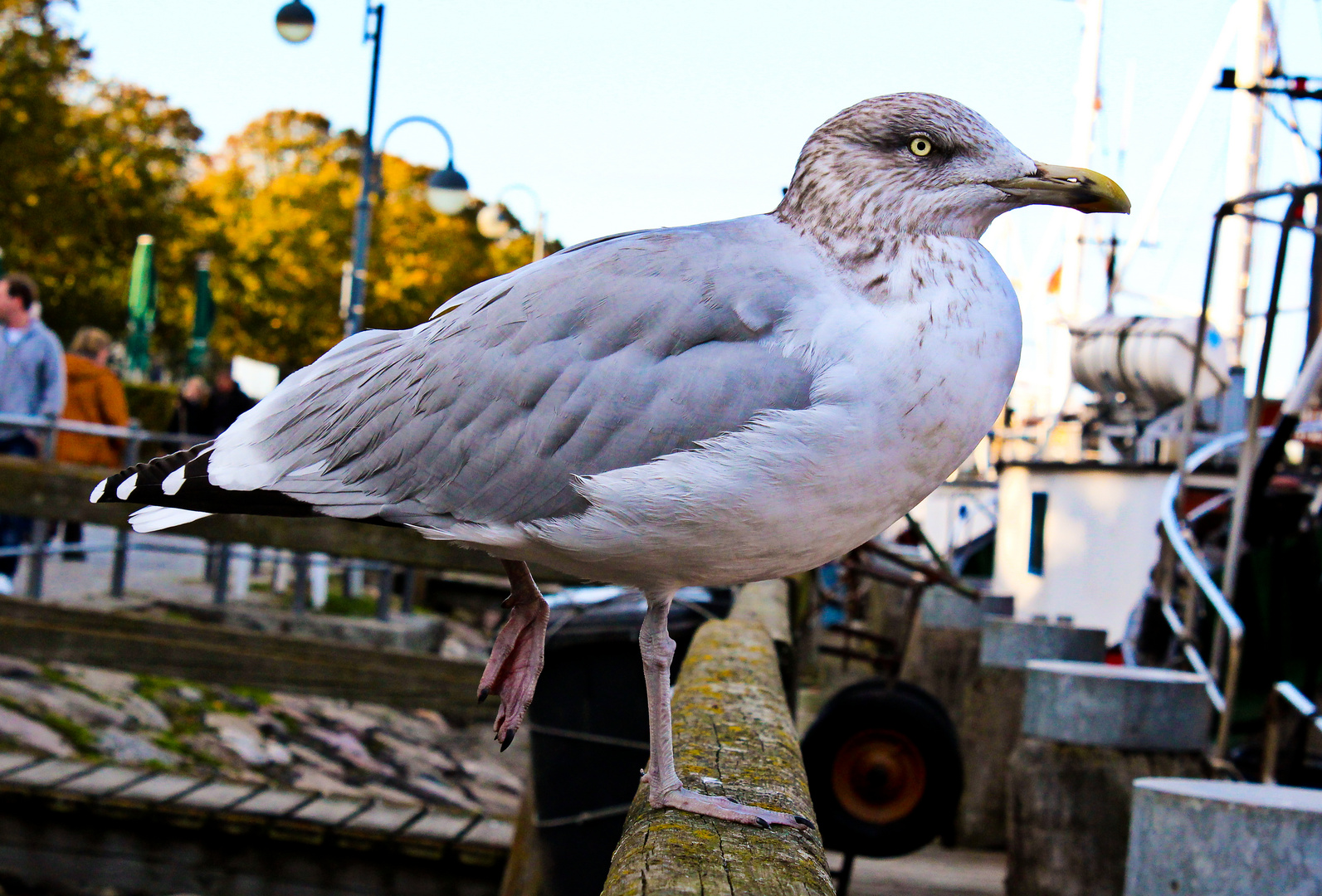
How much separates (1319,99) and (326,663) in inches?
278

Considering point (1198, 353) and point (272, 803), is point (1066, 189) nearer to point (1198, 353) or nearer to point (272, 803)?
point (272, 803)

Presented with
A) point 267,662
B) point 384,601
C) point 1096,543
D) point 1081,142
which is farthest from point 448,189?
point 1081,142

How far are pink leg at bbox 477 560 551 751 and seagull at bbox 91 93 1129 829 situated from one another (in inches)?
13.0

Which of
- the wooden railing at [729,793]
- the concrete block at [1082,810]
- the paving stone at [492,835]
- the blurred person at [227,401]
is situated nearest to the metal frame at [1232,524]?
the concrete block at [1082,810]

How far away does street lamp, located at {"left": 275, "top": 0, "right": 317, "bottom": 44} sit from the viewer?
1608 centimetres

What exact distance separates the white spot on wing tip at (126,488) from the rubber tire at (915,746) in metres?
4.59

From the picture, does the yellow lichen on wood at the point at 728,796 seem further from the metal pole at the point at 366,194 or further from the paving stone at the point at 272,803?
the metal pole at the point at 366,194

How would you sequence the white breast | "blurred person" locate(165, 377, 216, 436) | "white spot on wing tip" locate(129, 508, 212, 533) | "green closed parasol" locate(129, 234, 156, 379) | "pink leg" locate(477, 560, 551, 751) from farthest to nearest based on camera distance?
"green closed parasol" locate(129, 234, 156, 379) → "blurred person" locate(165, 377, 216, 436) → "pink leg" locate(477, 560, 551, 751) → "white spot on wing tip" locate(129, 508, 212, 533) → the white breast

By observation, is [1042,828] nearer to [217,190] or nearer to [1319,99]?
[1319,99]

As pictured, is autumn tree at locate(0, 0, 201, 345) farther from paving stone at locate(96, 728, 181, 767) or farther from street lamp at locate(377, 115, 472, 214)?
paving stone at locate(96, 728, 181, 767)

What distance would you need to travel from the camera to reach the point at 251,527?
541 centimetres

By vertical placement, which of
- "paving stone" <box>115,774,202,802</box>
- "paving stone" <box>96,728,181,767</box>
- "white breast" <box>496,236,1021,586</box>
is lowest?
"paving stone" <box>96,728,181,767</box>

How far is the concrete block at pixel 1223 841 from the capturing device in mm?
3080

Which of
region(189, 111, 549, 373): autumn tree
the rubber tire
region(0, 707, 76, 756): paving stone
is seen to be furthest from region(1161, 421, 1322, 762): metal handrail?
region(189, 111, 549, 373): autumn tree
